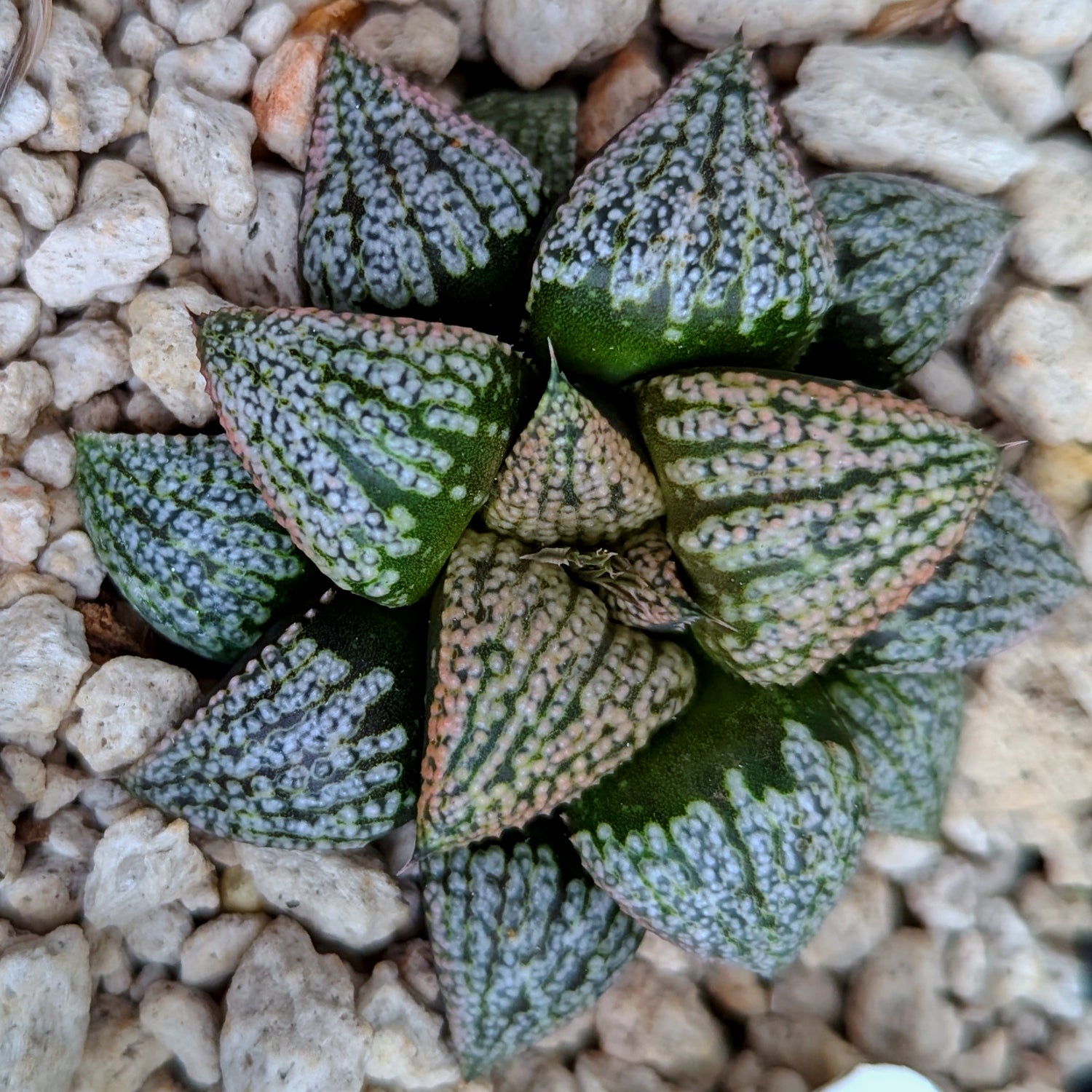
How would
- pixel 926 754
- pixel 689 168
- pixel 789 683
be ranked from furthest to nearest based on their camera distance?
pixel 926 754 < pixel 789 683 < pixel 689 168

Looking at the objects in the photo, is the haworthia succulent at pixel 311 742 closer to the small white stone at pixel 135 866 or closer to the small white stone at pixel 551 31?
the small white stone at pixel 135 866

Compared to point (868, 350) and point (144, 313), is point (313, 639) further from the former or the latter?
point (868, 350)

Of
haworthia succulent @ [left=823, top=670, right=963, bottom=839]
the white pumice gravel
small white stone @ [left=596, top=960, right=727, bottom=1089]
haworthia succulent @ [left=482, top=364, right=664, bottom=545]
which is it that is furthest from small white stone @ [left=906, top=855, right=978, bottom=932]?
haworthia succulent @ [left=482, top=364, right=664, bottom=545]

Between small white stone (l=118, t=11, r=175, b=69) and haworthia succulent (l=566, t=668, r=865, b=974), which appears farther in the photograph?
small white stone (l=118, t=11, r=175, b=69)

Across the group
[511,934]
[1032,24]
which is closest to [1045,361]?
[1032,24]

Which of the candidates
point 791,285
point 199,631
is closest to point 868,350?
point 791,285

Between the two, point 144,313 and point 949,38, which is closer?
point 144,313

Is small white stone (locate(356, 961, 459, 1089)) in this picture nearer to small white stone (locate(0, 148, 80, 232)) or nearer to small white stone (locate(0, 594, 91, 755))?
small white stone (locate(0, 594, 91, 755))
